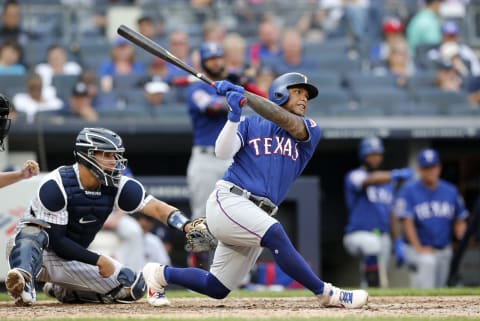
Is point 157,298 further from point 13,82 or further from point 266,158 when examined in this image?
point 13,82

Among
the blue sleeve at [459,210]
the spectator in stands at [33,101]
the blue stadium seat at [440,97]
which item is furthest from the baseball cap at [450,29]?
the spectator in stands at [33,101]

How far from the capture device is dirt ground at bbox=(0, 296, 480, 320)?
6051 millimetres

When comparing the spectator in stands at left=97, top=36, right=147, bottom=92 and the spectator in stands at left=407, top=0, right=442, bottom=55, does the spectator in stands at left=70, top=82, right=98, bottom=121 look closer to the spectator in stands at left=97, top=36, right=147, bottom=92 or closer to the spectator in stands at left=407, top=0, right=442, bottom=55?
the spectator in stands at left=97, top=36, right=147, bottom=92

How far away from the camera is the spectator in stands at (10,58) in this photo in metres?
12.5

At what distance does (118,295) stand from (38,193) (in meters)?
0.89

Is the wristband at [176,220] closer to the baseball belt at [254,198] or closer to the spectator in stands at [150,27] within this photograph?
the baseball belt at [254,198]

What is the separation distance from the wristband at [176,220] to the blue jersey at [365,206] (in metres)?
4.49

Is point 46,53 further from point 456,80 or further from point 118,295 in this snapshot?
point 118,295

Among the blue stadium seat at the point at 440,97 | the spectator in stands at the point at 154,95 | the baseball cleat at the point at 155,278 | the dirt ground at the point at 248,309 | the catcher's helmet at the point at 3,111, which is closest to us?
the dirt ground at the point at 248,309

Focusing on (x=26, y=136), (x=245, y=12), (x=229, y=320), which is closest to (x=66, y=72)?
(x=26, y=136)

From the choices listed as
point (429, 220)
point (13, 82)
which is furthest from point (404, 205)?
point (13, 82)

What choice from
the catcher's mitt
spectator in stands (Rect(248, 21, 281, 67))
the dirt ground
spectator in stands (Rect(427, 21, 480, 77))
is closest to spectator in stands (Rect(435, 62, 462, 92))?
spectator in stands (Rect(427, 21, 480, 77))

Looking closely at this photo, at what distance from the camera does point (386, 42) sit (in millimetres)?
14109

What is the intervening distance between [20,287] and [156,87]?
604cm
